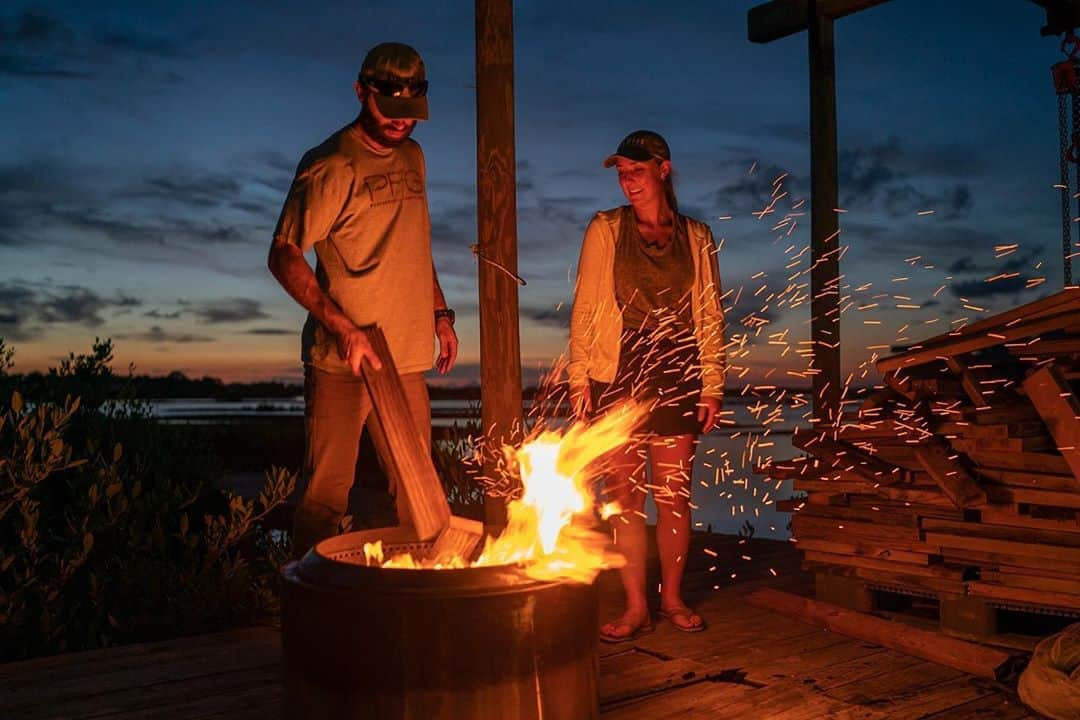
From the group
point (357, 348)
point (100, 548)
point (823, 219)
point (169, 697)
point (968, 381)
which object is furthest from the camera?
point (823, 219)

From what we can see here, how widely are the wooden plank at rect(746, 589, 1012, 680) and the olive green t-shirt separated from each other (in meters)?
2.31

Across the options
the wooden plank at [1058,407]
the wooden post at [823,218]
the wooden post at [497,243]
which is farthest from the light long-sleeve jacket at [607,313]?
the wooden post at [823,218]

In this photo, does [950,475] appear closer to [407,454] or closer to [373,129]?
[407,454]

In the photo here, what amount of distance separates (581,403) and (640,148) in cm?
117

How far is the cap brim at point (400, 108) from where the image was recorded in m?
3.71

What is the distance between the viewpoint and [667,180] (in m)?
4.70

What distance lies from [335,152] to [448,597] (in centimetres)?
192

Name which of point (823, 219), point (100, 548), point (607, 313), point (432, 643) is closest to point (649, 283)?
point (607, 313)

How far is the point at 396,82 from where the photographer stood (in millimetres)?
3709

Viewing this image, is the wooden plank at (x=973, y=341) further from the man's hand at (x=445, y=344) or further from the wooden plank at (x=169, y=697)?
the wooden plank at (x=169, y=697)

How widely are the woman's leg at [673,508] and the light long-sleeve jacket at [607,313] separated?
0.31 m

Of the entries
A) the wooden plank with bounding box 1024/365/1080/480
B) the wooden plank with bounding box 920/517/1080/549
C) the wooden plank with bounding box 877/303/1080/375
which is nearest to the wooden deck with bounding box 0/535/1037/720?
the wooden plank with bounding box 920/517/1080/549

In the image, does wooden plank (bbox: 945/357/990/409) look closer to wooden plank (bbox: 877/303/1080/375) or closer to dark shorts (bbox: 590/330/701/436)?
wooden plank (bbox: 877/303/1080/375)

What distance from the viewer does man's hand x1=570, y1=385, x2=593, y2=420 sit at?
15.0 feet
